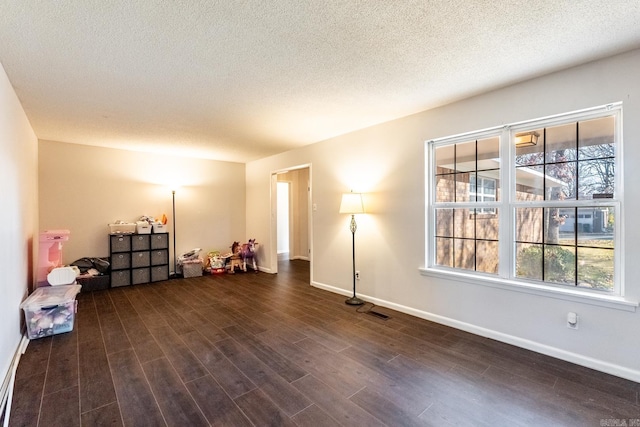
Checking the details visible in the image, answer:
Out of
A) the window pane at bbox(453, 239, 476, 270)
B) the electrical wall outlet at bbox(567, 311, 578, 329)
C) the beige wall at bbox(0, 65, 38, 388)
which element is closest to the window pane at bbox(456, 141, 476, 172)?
the window pane at bbox(453, 239, 476, 270)

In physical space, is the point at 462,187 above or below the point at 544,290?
above

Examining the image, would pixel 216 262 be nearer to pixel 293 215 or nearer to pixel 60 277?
pixel 293 215

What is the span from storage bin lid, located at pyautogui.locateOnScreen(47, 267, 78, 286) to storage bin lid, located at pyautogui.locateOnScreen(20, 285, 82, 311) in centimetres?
5

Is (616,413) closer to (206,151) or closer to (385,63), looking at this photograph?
(385,63)

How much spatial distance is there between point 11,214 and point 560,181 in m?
4.93

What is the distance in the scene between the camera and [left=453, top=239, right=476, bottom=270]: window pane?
313 centimetres

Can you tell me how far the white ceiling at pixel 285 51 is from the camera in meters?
1.70

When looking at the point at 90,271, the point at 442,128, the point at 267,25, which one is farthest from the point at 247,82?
the point at 90,271

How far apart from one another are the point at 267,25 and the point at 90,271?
200 inches

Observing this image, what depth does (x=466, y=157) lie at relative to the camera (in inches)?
125

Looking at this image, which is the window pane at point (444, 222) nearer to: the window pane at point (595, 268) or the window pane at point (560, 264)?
the window pane at point (560, 264)

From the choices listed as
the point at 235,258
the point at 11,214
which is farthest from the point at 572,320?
the point at 235,258

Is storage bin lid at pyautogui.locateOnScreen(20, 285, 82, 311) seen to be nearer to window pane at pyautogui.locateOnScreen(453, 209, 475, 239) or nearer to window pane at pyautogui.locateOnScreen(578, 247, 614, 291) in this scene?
window pane at pyautogui.locateOnScreen(453, 209, 475, 239)

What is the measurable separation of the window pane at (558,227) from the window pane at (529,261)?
5.5 inches
